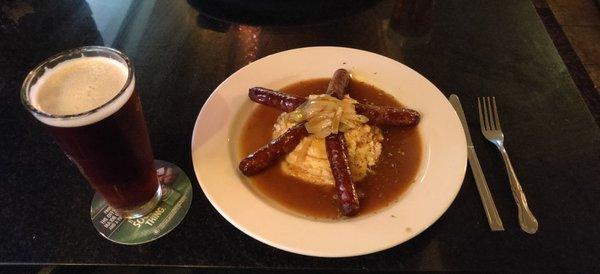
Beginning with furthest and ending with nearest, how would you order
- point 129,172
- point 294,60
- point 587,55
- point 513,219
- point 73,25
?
point 587,55, point 73,25, point 294,60, point 513,219, point 129,172

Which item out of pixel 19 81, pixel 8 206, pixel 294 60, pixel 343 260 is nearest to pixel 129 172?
pixel 8 206

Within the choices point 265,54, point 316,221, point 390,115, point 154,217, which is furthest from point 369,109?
point 154,217

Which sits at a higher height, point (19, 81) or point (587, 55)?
point (19, 81)

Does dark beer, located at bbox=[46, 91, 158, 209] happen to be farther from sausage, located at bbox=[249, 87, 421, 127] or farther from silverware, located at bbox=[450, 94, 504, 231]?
silverware, located at bbox=[450, 94, 504, 231]

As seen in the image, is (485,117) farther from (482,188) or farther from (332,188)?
(332,188)

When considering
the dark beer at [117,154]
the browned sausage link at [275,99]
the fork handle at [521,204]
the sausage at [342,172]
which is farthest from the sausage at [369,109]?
the dark beer at [117,154]

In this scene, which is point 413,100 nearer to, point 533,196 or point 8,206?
point 533,196
